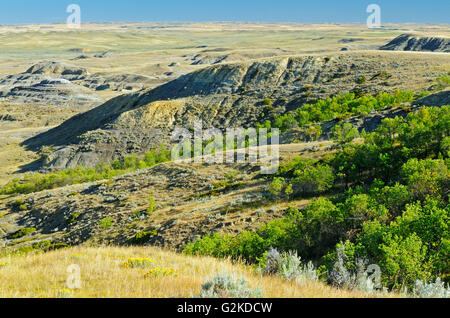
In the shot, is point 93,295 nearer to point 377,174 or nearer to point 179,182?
point 377,174

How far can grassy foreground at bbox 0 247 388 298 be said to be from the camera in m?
7.55

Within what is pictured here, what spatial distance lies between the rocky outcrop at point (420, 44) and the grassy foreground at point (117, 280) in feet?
566

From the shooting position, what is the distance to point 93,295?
7.51 metres

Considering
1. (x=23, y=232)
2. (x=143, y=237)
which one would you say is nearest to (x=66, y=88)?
(x=23, y=232)

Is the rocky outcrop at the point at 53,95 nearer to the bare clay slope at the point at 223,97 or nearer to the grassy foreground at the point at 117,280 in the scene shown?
the bare clay slope at the point at 223,97

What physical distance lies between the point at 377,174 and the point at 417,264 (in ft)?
50.4

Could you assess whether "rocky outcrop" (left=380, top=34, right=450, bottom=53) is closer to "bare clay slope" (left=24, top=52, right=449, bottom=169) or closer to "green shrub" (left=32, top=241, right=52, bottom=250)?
"bare clay slope" (left=24, top=52, right=449, bottom=169)

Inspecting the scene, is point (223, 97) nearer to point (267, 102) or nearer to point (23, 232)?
point (267, 102)

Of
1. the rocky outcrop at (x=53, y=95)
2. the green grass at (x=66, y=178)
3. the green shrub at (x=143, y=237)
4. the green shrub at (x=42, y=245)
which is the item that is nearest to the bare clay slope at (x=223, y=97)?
the green grass at (x=66, y=178)

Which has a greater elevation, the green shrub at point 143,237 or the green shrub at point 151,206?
the green shrub at point 151,206

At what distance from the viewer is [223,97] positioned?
87.6 metres

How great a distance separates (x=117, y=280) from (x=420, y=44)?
196963mm

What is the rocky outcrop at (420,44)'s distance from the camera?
155275 mm

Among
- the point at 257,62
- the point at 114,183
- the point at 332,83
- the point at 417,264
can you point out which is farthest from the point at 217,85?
the point at 417,264
